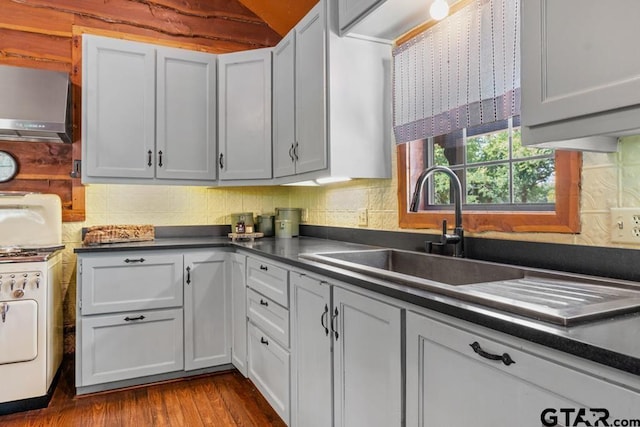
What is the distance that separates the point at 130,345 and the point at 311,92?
1.90 m

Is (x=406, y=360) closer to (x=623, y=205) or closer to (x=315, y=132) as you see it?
(x=623, y=205)

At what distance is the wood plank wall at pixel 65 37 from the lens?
2904mm

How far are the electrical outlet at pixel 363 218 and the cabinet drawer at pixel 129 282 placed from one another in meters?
1.19

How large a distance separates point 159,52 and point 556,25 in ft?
8.74

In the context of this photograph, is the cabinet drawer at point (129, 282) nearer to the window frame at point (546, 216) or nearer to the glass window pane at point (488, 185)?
the window frame at point (546, 216)

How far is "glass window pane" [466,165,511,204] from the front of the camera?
181 cm

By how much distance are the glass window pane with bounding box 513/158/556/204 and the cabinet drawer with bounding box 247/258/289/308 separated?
42.4 inches

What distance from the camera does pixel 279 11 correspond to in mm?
3488

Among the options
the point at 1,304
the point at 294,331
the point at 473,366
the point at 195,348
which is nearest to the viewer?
the point at 473,366

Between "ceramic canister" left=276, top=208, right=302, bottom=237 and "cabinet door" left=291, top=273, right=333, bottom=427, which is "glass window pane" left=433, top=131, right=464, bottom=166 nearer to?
"cabinet door" left=291, top=273, right=333, bottom=427

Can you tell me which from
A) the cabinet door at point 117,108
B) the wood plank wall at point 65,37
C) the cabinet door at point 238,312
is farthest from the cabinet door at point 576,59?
the wood plank wall at point 65,37

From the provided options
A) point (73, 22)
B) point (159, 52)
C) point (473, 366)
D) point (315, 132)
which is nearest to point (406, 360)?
point (473, 366)

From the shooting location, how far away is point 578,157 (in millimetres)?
1415

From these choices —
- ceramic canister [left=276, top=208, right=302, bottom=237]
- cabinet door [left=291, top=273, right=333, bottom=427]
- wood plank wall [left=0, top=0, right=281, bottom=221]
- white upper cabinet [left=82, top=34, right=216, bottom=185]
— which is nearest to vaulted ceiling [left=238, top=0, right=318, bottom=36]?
wood plank wall [left=0, top=0, right=281, bottom=221]
